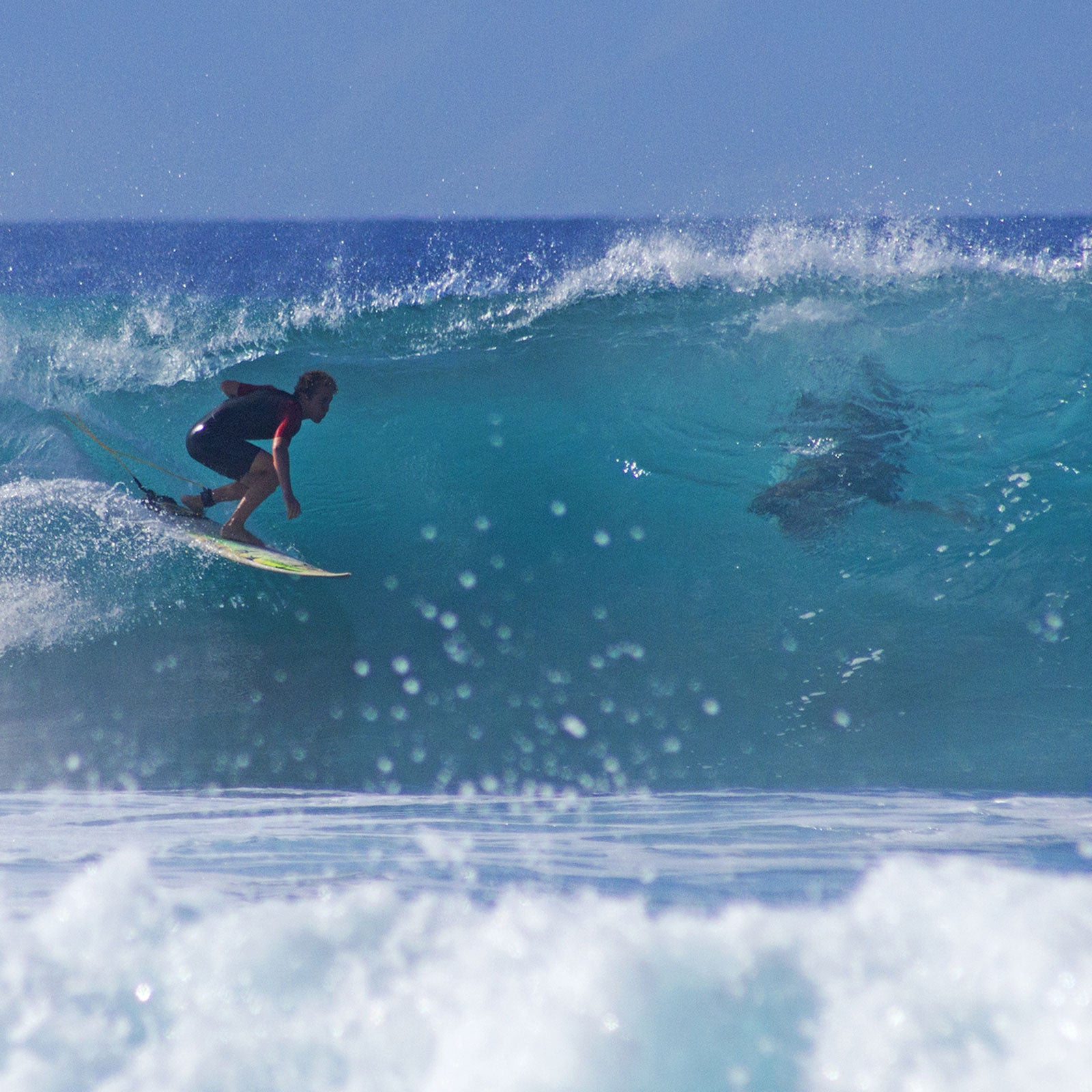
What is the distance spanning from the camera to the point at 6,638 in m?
4.61

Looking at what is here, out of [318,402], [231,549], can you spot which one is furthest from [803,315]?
[231,549]

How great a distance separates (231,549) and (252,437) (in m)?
0.67

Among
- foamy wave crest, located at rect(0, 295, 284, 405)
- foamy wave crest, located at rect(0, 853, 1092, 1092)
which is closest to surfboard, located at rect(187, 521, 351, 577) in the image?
foamy wave crest, located at rect(0, 295, 284, 405)

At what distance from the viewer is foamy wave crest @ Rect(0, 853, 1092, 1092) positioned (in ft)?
5.06

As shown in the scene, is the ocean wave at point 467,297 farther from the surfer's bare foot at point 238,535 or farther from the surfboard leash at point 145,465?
the surfer's bare foot at point 238,535

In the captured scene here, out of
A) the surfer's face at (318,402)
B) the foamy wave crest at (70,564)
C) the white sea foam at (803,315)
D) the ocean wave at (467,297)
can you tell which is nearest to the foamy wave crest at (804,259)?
the ocean wave at (467,297)

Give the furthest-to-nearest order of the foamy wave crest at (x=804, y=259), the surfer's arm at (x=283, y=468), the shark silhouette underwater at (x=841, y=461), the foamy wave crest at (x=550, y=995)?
the foamy wave crest at (x=804, y=259) < the shark silhouette underwater at (x=841, y=461) < the surfer's arm at (x=283, y=468) < the foamy wave crest at (x=550, y=995)

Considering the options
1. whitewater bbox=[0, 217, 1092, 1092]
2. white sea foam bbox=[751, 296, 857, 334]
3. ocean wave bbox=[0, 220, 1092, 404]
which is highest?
ocean wave bbox=[0, 220, 1092, 404]

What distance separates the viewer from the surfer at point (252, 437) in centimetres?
411

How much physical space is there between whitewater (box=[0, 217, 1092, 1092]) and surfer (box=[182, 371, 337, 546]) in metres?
0.43

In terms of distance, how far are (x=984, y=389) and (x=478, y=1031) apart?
517 centimetres

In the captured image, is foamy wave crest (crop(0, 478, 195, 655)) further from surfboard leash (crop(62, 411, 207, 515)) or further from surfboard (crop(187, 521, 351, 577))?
surfboard (crop(187, 521, 351, 577))

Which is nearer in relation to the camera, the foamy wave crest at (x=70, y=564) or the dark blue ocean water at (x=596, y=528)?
the dark blue ocean water at (x=596, y=528)

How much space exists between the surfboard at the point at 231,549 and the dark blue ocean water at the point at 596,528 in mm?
269
